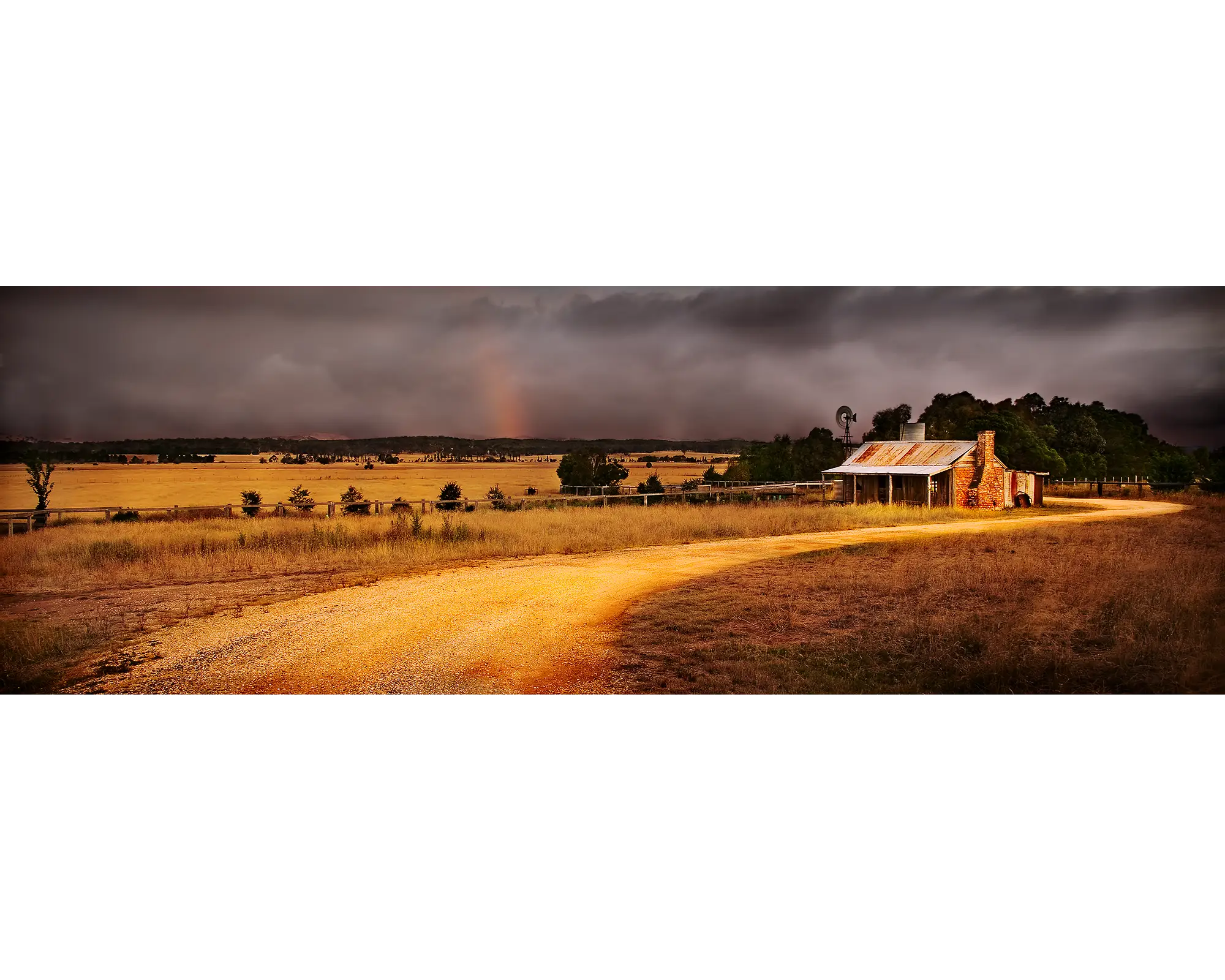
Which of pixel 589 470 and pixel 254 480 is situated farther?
pixel 589 470

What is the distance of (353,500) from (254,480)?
3.46 ft

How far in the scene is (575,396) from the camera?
754 centimetres

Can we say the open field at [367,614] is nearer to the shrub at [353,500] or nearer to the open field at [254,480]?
the shrub at [353,500]

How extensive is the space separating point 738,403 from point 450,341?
10.9ft

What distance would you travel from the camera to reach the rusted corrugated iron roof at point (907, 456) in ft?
24.8

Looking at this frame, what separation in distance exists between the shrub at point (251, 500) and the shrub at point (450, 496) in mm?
2031

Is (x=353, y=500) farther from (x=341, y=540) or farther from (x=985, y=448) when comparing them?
(x=985, y=448)

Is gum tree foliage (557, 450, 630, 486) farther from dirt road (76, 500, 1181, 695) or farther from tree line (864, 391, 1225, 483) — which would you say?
tree line (864, 391, 1225, 483)

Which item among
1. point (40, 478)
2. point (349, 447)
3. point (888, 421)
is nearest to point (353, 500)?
point (349, 447)

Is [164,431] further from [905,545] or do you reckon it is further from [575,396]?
[905,545]

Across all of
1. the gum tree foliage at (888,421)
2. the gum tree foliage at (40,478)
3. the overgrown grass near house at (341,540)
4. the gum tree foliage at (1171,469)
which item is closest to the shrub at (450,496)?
the overgrown grass near house at (341,540)

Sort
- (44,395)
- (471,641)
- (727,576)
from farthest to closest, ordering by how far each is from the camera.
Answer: (727,576) → (44,395) → (471,641)

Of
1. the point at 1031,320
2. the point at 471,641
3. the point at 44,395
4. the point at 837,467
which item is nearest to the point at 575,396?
the point at 471,641

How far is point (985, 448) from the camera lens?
7.12m
